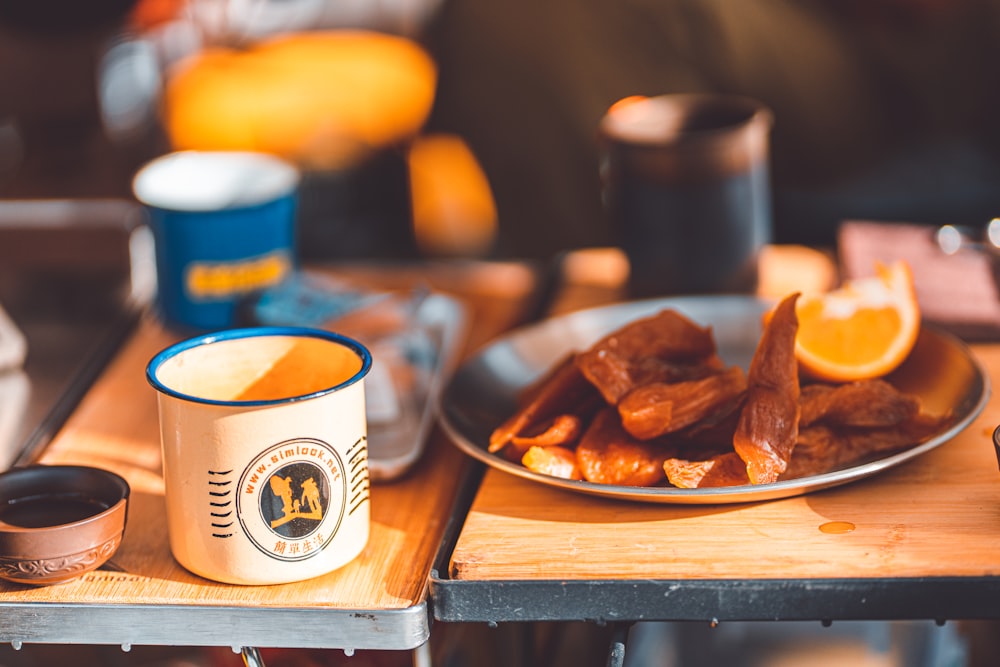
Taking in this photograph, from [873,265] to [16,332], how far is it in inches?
36.1

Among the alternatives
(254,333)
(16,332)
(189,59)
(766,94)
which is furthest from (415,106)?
(254,333)

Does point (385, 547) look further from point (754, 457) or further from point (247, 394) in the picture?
point (754, 457)

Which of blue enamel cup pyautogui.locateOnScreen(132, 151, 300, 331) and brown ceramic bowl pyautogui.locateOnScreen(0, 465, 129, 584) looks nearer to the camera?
brown ceramic bowl pyautogui.locateOnScreen(0, 465, 129, 584)

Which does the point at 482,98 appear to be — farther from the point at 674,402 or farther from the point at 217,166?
the point at 674,402

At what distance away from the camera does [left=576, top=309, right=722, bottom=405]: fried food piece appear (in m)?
0.92

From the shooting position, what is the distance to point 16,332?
125 centimetres

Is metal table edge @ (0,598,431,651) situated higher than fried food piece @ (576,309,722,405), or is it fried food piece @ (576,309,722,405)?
fried food piece @ (576,309,722,405)

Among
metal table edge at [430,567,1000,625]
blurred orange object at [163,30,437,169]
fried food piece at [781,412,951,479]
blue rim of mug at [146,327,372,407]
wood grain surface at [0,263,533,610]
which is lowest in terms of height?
blurred orange object at [163,30,437,169]

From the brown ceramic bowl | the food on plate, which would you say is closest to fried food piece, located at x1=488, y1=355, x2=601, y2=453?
the food on plate

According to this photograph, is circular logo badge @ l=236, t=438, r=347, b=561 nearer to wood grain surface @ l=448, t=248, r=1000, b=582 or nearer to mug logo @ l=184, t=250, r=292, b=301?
wood grain surface @ l=448, t=248, r=1000, b=582

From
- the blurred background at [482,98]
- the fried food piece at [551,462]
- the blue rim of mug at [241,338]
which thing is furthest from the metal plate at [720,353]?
the blurred background at [482,98]

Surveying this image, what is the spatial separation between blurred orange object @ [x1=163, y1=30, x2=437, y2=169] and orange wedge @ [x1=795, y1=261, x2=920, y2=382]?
2349mm

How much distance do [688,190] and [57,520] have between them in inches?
28.3

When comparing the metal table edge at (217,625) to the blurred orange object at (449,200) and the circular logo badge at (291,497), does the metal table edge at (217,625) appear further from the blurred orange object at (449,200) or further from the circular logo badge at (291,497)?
the blurred orange object at (449,200)
